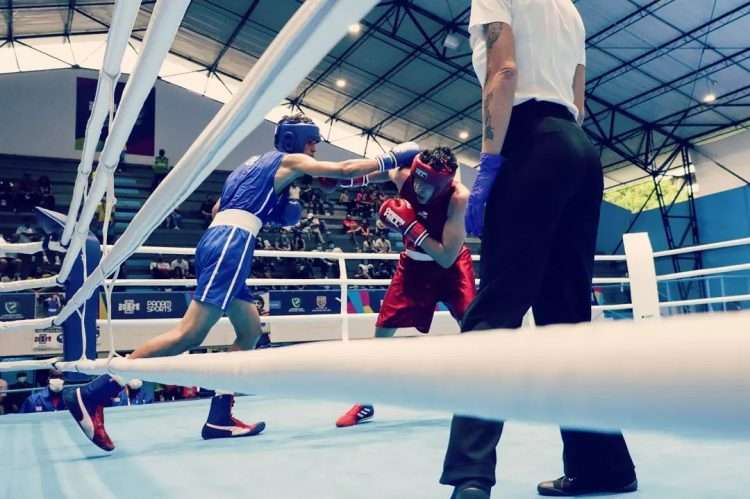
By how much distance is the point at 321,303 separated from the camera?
6.98 meters

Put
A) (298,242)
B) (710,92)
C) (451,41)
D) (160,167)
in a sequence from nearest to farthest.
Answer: (451,41) < (298,242) < (710,92) < (160,167)

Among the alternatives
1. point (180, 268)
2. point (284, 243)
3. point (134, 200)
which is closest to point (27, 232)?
point (180, 268)

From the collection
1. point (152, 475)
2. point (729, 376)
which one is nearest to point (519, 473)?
point (152, 475)

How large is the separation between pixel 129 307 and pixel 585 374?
20.8 feet

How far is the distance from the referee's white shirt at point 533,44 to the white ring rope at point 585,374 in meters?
0.89

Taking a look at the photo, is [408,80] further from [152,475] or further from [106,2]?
[152,475]

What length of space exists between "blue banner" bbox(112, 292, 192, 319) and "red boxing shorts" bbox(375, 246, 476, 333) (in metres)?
4.31

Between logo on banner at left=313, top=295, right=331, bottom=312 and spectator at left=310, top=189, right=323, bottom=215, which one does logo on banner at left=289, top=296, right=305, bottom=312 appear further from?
spectator at left=310, top=189, right=323, bottom=215

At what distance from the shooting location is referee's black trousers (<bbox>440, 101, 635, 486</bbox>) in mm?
1016

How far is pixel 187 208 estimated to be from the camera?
11484 millimetres

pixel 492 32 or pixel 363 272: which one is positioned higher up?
pixel 363 272

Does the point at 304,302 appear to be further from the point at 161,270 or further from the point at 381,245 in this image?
the point at 381,245

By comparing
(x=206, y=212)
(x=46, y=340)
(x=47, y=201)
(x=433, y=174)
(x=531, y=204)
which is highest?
(x=47, y=201)

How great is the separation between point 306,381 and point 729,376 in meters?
0.32
